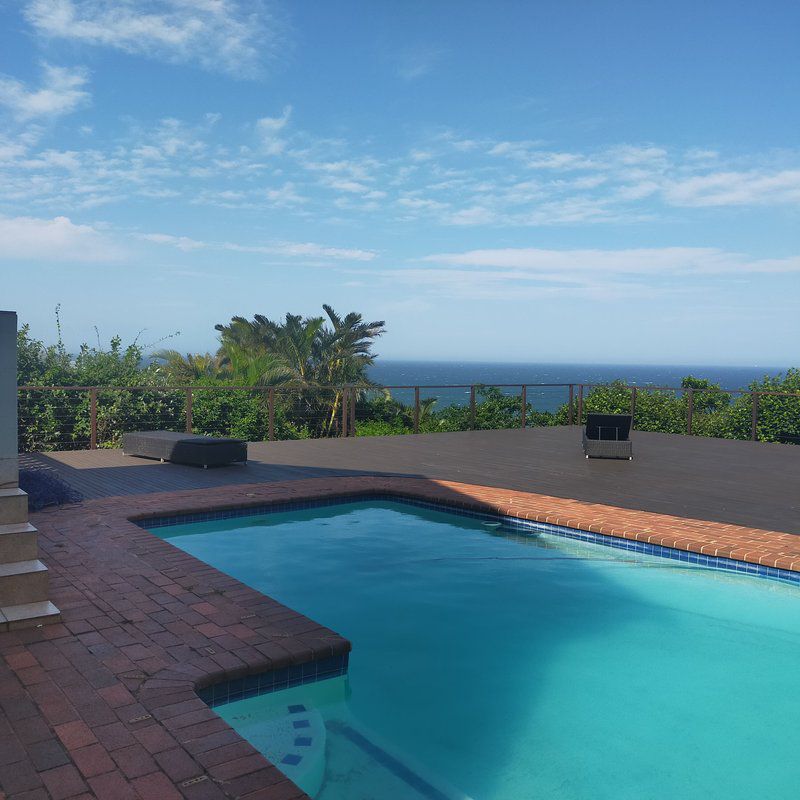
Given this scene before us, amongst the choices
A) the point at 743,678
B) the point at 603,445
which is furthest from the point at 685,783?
the point at 603,445

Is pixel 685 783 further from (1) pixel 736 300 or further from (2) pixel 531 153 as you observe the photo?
(1) pixel 736 300

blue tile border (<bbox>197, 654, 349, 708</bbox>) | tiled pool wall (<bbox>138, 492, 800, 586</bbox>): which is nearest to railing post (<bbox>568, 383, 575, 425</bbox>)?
tiled pool wall (<bbox>138, 492, 800, 586</bbox>)

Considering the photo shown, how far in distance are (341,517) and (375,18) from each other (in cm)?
1260

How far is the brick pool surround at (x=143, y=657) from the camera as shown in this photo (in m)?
2.12

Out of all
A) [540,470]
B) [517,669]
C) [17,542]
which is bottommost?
[517,669]

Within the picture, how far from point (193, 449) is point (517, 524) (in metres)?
4.00

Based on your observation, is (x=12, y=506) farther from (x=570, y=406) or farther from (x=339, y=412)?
(x=339, y=412)

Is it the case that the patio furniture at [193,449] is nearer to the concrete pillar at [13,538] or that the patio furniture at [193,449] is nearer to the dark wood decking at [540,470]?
the dark wood decking at [540,470]

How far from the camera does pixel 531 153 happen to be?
2117 centimetres

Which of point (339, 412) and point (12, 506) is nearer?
point (12, 506)

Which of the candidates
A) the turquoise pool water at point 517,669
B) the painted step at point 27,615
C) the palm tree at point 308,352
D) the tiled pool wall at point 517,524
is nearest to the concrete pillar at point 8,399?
the painted step at point 27,615

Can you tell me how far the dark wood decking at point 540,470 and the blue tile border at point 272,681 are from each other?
157 inches

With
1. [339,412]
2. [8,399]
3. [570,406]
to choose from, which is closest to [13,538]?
[8,399]

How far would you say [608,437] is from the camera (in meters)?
9.84
